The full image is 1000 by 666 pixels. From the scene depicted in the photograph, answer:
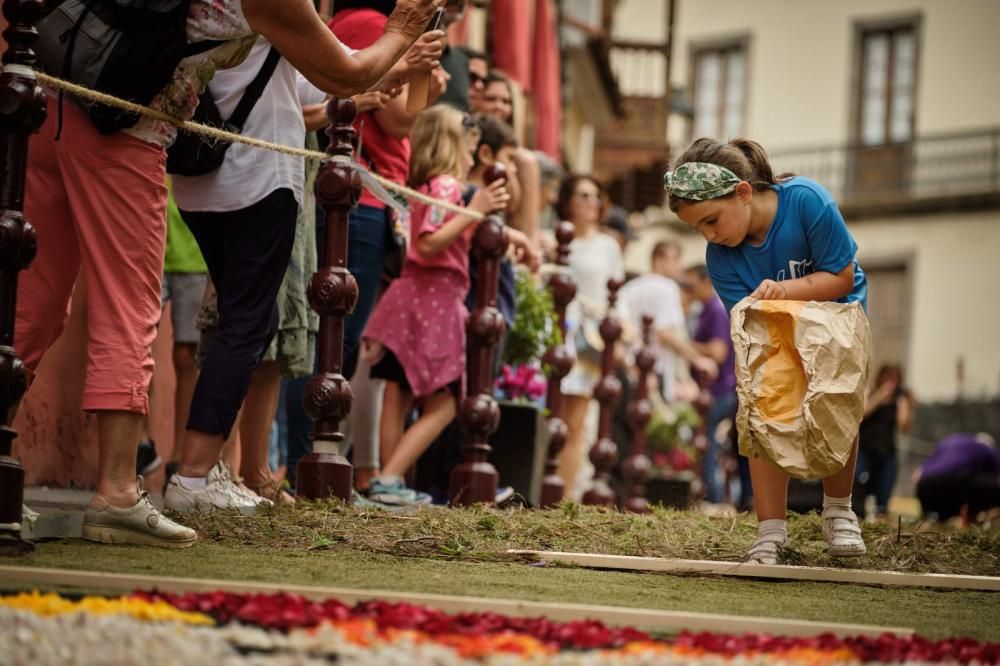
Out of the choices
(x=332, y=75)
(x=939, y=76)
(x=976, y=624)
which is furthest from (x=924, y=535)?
(x=939, y=76)

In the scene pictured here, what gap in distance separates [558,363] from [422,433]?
1.91 meters

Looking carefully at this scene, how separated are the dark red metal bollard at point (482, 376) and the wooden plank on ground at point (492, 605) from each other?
2.90 meters

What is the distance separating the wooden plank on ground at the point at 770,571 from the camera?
14.2ft

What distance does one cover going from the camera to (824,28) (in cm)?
3625

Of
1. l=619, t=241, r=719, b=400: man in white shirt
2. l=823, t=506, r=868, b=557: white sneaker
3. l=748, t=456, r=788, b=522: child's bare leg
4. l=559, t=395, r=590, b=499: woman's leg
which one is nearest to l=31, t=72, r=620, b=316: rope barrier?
l=748, t=456, r=788, b=522: child's bare leg

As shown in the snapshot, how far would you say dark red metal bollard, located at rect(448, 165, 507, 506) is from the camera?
20.1ft

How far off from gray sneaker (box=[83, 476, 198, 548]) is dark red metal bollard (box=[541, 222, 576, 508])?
4.03 meters

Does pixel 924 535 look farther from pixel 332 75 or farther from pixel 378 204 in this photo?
pixel 332 75

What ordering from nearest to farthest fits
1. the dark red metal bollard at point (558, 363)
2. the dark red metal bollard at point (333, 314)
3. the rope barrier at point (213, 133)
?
the rope barrier at point (213, 133) → the dark red metal bollard at point (333, 314) → the dark red metal bollard at point (558, 363)

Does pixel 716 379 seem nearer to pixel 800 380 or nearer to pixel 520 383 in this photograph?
pixel 520 383

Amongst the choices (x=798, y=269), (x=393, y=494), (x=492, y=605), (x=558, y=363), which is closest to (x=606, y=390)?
(x=558, y=363)

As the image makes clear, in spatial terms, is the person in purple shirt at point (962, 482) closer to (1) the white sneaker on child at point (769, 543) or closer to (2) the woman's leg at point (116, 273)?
(1) the white sneaker on child at point (769, 543)

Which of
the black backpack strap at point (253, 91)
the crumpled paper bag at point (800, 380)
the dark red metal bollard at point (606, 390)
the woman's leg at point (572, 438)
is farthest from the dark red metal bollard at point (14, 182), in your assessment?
the woman's leg at point (572, 438)

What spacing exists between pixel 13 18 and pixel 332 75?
0.78 m
